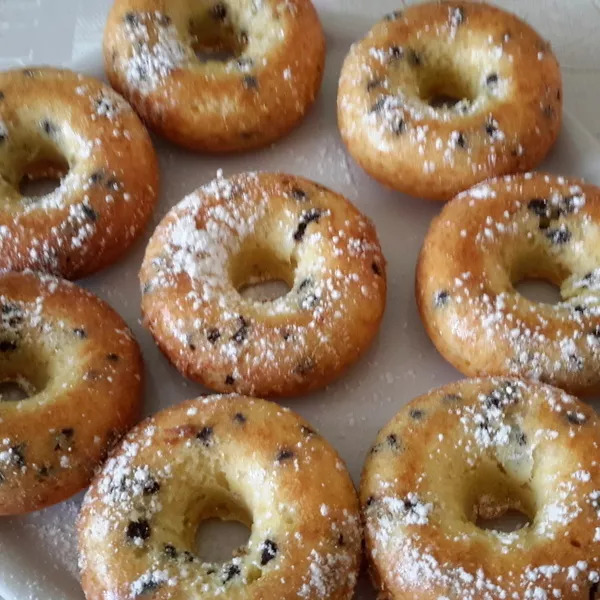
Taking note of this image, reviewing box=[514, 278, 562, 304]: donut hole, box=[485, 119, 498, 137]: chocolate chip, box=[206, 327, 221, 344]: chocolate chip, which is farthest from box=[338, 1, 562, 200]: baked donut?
box=[206, 327, 221, 344]: chocolate chip

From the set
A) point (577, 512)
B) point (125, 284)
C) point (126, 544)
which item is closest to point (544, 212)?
point (577, 512)

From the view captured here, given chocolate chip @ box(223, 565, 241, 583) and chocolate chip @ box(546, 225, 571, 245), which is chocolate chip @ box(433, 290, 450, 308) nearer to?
chocolate chip @ box(546, 225, 571, 245)

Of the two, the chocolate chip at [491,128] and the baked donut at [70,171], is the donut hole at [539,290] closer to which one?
the chocolate chip at [491,128]

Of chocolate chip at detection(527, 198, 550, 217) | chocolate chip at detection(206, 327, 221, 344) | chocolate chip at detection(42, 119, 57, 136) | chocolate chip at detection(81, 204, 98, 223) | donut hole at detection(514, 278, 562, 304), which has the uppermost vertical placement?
chocolate chip at detection(42, 119, 57, 136)

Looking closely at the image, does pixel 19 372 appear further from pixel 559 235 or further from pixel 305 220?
pixel 559 235

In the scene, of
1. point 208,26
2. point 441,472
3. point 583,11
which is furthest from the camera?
point 583,11

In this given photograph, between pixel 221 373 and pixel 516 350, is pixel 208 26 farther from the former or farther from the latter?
pixel 516 350

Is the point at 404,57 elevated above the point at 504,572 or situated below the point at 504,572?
above

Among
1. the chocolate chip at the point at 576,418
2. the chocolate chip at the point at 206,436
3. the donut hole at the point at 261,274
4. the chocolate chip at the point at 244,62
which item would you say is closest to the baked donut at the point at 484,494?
the chocolate chip at the point at 576,418
